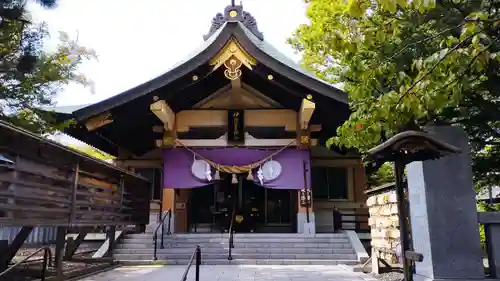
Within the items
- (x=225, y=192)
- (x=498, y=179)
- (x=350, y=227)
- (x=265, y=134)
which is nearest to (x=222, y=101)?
(x=265, y=134)

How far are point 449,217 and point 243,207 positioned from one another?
950 centimetres

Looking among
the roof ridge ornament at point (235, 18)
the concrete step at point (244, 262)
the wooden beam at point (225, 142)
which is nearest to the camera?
the concrete step at point (244, 262)

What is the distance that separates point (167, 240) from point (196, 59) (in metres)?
5.16

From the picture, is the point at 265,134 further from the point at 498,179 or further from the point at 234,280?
the point at 498,179

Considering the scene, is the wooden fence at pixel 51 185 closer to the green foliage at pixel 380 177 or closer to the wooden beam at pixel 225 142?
the wooden beam at pixel 225 142

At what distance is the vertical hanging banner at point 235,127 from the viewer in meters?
12.8

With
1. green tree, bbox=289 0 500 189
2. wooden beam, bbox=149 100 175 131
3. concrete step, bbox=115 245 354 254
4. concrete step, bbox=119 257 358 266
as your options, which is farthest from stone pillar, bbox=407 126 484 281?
wooden beam, bbox=149 100 175 131

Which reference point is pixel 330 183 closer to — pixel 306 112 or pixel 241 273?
pixel 306 112

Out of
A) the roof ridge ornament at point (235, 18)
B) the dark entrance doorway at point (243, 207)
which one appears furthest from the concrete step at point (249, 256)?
the roof ridge ornament at point (235, 18)

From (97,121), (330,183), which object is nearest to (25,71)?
(97,121)

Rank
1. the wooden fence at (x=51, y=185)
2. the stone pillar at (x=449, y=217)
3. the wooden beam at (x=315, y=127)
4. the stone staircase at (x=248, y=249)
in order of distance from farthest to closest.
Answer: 1. the wooden beam at (x=315, y=127)
2. the stone staircase at (x=248, y=249)
3. the wooden fence at (x=51, y=185)
4. the stone pillar at (x=449, y=217)

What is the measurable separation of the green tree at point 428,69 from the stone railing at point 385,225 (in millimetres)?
1438

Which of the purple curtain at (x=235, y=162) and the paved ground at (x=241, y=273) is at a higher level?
the purple curtain at (x=235, y=162)

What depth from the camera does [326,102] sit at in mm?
11750
